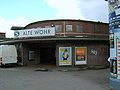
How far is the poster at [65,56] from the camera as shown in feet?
104

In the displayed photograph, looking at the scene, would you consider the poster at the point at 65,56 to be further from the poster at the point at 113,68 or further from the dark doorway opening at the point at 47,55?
the poster at the point at 113,68

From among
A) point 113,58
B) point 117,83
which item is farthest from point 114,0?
point 117,83

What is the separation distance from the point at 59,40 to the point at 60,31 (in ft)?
7.38

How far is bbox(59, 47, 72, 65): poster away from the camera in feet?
104

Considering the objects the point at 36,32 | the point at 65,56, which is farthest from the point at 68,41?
the point at 36,32

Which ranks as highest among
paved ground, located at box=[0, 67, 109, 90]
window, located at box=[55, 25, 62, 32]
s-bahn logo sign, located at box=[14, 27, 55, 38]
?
window, located at box=[55, 25, 62, 32]

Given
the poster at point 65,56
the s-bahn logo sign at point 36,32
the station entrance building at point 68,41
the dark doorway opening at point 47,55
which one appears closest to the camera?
the poster at point 65,56

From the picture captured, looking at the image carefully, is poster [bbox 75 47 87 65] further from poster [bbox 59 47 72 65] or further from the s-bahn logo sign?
the s-bahn logo sign

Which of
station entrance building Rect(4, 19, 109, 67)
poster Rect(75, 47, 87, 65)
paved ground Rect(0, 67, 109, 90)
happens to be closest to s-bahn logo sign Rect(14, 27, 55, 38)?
station entrance building Rect(4, 19, 109, 67)

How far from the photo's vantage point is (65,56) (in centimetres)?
3177

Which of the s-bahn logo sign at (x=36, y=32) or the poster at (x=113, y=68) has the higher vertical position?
the s-bahn logo sign at (x=36, y=32)

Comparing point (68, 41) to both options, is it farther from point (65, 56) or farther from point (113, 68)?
point (113, 68)

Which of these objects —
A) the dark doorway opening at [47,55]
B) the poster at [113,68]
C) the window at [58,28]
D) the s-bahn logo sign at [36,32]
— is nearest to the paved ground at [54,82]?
the poster at [113,68]

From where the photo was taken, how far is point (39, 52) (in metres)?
38.1
